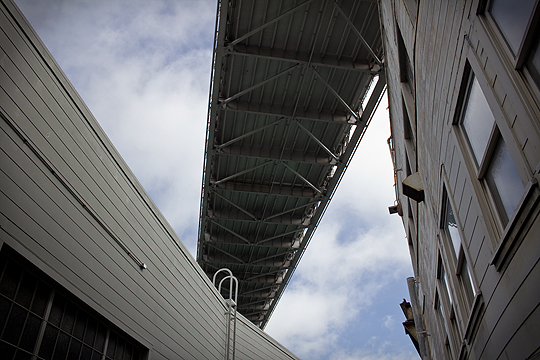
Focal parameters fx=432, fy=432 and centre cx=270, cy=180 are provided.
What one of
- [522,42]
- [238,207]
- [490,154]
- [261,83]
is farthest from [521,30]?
[238,207]

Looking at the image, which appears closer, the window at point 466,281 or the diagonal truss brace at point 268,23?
the window at point 466,281

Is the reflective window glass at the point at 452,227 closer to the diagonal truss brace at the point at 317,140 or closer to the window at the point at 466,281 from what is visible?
the window at the point at 466,281

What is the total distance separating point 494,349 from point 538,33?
3.86 m

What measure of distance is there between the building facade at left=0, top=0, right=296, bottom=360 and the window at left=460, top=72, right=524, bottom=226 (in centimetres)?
600

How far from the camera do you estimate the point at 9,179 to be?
5.82 meters

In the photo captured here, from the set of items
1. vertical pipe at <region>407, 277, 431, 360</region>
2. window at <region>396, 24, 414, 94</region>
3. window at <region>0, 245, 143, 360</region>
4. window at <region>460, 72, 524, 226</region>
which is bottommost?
window at <region>0, 245, 143, 360</region>

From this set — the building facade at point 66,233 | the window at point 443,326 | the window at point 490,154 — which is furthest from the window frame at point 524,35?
the window at point 443,326

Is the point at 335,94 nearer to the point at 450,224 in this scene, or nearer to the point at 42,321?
the point at 450,224

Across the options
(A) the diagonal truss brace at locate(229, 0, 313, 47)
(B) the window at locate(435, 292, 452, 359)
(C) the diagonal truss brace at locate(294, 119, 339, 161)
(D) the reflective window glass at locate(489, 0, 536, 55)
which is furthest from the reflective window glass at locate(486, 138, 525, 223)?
(C) the diagonal truss brace at locate(294, 119, 339, 161)

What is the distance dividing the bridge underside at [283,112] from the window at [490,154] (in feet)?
35.1

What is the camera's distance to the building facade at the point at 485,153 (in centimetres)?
380

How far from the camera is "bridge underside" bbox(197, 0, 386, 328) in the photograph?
15719 mm

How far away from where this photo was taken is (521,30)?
152 inches

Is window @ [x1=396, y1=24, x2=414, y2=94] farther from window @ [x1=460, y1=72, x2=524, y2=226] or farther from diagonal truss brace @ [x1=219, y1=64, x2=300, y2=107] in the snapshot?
diagonal truss brace @ [x1=219, y1=64, x2=300, y2=107]
